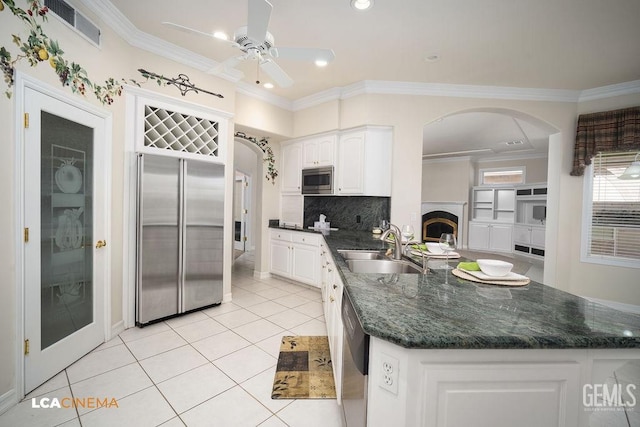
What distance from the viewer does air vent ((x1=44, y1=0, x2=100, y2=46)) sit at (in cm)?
185

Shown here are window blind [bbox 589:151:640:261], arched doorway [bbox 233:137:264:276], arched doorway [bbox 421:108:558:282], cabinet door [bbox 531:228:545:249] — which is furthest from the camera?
cabinet door [bbox 531:228:545:249]

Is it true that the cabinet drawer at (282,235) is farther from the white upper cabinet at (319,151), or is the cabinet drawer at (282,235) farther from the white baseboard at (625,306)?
the white baseboard at (625,306)

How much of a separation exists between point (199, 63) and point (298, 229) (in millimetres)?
2511

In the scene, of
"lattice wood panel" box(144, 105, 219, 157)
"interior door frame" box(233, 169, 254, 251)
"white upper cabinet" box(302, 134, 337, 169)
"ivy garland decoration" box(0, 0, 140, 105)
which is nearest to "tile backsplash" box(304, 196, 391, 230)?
"white upper cabinet" box(302, 134, 337, 169)

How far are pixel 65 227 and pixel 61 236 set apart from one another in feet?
0.24

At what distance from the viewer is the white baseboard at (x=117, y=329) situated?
2.45m

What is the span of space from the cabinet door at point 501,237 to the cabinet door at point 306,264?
6.68m

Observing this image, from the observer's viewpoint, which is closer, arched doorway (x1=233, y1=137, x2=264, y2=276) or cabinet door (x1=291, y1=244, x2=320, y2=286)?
cabinet door (x1=291, y1=244, x2=320, y2=286)

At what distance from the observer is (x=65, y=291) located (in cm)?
202

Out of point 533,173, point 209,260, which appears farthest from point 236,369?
point 533,173

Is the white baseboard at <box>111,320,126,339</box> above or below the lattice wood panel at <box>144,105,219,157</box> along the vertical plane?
below

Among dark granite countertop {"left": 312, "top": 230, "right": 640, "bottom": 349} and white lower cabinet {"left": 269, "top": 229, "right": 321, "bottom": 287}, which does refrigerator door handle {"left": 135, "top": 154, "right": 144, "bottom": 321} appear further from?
dark granite countertop {"left": 312, "top": 230, "right": 640, "bottom": 349}

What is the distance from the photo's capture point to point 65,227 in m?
2.02

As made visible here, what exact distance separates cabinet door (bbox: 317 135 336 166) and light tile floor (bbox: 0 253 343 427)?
7.39ft
